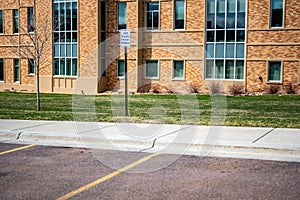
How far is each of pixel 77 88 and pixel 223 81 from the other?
1063 cm

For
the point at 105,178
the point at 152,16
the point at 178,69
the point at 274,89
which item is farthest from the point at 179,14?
the point at 105,178

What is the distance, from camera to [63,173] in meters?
7.45

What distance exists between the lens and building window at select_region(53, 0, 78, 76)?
108ft

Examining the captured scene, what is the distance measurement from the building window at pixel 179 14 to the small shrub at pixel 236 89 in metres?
5.56

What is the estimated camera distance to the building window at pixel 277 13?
2833cm

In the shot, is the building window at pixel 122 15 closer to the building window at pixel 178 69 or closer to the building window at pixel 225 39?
the building window at pixel 178 69

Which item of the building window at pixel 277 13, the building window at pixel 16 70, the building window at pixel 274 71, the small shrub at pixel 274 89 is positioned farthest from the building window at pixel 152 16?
the building window at pixel 16 70

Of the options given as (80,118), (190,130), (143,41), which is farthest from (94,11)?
(190,130)

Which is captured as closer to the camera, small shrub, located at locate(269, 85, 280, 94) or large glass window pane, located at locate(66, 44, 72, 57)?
small shrub, located at locate(269, 85, 280, 94)

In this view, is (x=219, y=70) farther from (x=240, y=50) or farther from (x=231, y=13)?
(x=231, y=13)

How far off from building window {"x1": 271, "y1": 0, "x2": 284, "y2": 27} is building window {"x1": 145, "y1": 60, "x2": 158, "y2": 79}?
855cm

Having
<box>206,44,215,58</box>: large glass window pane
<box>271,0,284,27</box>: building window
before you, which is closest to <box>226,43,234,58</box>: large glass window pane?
<box>206,44,215,58</box>: large glass window pane

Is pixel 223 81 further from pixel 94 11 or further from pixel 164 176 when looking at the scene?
pixel 164 176

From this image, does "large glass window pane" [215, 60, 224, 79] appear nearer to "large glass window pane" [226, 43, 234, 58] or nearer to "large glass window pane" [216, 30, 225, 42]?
"large glass window pane" [226, 43, 234, 58]
